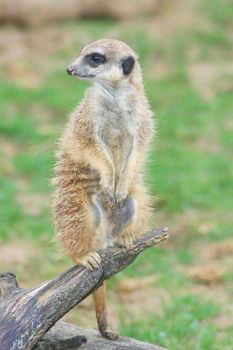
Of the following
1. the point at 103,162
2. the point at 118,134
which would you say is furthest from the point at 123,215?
the point at 118,134

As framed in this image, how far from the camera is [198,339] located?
17.1ft

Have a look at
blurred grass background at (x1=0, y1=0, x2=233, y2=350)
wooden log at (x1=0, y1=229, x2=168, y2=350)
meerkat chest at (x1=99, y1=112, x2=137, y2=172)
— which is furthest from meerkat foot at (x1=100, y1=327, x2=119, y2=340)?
blurred grass background at (x1=0, y1=0, x2=233, y2=350)

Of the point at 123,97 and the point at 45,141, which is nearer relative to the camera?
the point at 123,97

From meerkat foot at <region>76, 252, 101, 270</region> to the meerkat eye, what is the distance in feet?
2.69

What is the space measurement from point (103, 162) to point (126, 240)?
0.35m

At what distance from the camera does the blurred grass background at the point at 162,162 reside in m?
5.82

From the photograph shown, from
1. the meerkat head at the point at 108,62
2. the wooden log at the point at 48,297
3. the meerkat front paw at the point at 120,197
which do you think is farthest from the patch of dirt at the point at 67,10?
the wooden log at the point at 48,297

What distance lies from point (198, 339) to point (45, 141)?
13.0ft

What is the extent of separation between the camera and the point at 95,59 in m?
4.28

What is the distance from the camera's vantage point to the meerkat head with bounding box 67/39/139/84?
4.27 meters

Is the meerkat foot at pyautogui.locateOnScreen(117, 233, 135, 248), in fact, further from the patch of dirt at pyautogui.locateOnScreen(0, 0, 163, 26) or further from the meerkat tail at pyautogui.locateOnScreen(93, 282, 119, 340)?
the patch of dirt at pyautogui.locateOnScreen(0, 0, 163, 26)

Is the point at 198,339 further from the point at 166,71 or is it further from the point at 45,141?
the point at 166,71

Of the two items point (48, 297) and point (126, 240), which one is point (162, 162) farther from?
point (48, 297)

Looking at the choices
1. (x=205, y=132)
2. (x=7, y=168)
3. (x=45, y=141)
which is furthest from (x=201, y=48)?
(x=7, y=168)
